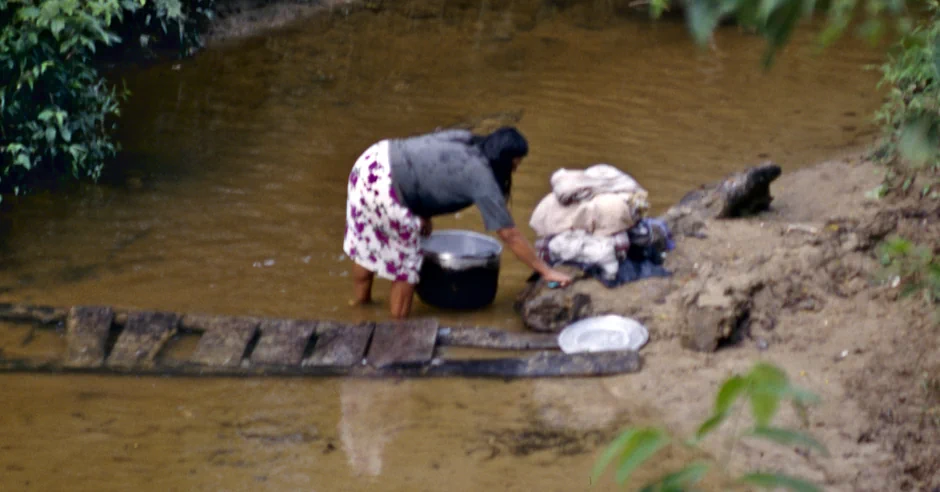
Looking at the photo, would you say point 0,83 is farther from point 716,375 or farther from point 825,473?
point 825,473

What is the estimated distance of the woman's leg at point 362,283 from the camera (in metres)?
5.55

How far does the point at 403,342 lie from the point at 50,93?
3.52m

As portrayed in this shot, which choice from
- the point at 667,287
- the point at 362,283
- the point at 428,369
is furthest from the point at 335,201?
the point at 667,287

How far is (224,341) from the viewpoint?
16.5 ft

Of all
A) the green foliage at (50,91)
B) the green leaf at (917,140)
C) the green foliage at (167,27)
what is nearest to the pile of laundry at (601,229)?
the green foliage at (50,91)

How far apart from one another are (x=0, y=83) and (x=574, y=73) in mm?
5669

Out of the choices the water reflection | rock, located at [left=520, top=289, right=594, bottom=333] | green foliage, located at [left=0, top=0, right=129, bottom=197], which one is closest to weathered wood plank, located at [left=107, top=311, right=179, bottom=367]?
the water reflection

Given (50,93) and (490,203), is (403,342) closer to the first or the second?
(490,203)

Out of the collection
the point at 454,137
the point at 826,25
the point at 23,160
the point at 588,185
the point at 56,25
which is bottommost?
the point at 23,160

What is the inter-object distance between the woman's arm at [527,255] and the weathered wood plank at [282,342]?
1126 mm

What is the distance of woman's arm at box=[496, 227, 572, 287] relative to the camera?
499 centimetres

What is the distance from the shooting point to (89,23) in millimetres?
6551

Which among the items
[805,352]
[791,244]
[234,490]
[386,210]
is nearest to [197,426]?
[234,490]

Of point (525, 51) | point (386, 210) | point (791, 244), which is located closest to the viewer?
point (386, 210)
